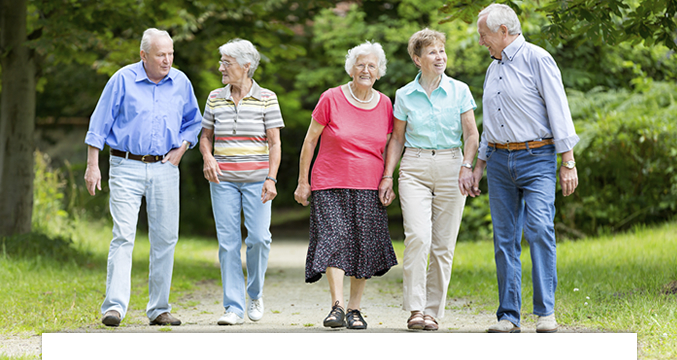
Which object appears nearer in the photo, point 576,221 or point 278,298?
point 278,298

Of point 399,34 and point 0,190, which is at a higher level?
point 399,34

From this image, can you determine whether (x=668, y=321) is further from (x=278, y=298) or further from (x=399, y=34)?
(x=399, y=34)

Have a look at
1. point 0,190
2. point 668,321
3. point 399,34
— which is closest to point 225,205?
point 668,321

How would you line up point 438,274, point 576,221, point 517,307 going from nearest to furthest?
point 517,307
point 438,274
point 576,221

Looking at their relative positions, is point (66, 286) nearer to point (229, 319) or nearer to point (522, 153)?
point (229, 319)

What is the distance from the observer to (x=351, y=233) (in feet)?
16.5

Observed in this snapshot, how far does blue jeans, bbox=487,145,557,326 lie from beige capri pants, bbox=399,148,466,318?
31 cm

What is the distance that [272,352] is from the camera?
12.9 ft

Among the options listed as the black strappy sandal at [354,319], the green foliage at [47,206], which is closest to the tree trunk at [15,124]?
the green foliage at [47,206]

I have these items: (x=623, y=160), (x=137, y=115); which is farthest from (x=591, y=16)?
(x=623, y=160)

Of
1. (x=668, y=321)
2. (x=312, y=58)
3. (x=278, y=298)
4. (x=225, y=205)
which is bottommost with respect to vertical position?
(x=278, y=298)

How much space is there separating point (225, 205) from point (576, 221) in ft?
26.0

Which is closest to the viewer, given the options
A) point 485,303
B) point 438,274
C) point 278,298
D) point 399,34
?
point 438,274

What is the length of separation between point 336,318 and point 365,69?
1748 millimetres
